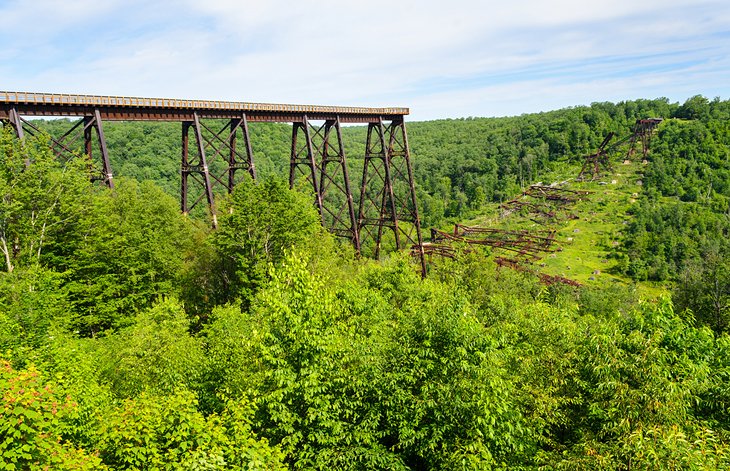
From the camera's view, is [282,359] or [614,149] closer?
[282,359]

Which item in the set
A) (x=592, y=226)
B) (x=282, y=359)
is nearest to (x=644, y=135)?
(x=592, y=226)

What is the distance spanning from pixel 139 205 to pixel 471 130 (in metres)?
147

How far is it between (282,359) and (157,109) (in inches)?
667

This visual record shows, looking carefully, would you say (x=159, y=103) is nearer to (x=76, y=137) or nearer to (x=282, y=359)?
(x=76, y=137)

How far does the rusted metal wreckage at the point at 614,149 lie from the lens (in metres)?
102

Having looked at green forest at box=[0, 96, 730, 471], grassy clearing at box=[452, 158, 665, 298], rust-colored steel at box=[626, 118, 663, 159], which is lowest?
grassy clearing at box=[452, 158, 665, 298]

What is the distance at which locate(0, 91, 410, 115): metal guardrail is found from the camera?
17.0 metres

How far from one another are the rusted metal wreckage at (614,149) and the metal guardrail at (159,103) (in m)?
89.9

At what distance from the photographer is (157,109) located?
68.2ft

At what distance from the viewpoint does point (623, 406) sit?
739cm

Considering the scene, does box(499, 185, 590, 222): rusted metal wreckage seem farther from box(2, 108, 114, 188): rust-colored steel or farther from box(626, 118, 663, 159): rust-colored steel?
box(2, 108, 114, 188): rust-colored steel

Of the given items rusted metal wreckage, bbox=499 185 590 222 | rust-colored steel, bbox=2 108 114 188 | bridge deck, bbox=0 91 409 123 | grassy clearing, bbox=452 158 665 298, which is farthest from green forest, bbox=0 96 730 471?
rusted metal wreckage, bbox=499 185 590 222

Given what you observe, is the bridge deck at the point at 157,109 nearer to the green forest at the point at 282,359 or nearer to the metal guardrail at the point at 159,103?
the metal guardrail at the point at 159,103

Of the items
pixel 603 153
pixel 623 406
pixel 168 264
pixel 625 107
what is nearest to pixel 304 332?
pixel 623 406
